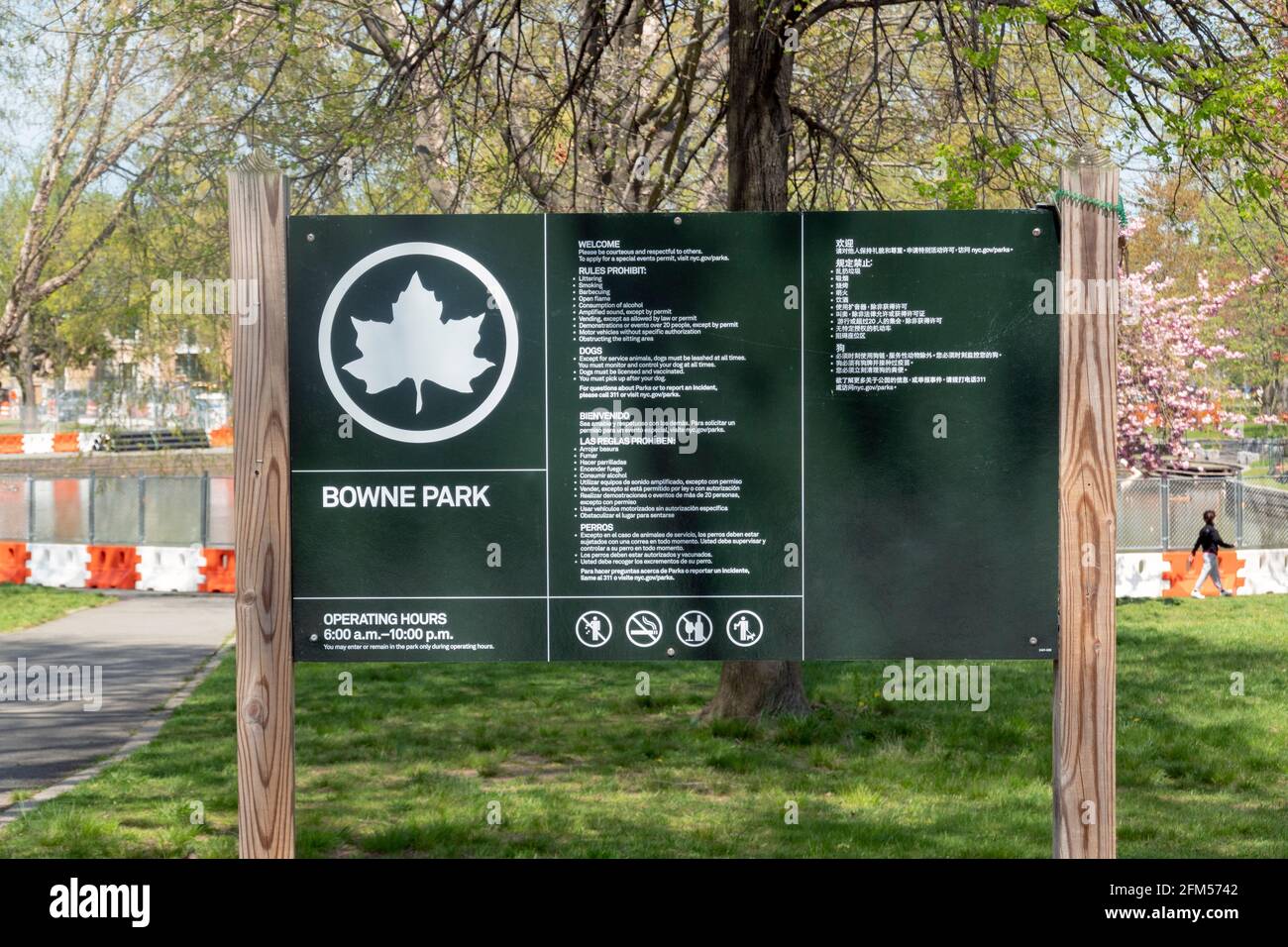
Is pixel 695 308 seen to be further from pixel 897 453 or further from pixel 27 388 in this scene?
pixel 27 388

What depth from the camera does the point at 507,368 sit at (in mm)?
4555

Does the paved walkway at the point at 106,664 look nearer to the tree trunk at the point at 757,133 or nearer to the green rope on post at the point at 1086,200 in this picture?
the tree trunk at the point at 757,133

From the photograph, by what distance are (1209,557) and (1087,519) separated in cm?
1712

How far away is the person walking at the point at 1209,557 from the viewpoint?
19.8 meters

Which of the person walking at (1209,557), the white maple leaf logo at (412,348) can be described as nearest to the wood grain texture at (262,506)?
the white maple leaf logo at (412,348)

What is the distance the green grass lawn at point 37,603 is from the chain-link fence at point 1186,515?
1556 cm

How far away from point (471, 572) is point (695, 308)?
114 cm

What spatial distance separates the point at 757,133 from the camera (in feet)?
31.4

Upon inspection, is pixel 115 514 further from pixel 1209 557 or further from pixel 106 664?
pixel 1209 557

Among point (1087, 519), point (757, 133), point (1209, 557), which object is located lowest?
point (1209, 557)

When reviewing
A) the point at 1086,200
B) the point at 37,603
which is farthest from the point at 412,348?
the point at 37,603

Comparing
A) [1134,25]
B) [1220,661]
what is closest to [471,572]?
[1134,25]

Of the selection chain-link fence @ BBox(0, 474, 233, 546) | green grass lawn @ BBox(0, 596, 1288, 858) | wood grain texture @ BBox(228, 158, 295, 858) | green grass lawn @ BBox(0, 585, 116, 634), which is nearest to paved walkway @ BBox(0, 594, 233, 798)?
green grass lawn @ BBox(0, 585, 116, 634)

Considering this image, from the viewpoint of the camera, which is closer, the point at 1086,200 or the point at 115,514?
the point at 1086,200
